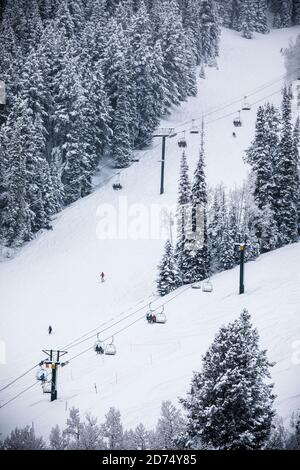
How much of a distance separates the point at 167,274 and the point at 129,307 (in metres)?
4.13

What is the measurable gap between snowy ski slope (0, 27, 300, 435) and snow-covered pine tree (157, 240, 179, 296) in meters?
1.19

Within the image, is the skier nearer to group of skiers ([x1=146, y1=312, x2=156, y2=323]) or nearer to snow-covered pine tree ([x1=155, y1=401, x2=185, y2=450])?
group of skiers ([x1=146, y1=312, x2=156, y2=323])

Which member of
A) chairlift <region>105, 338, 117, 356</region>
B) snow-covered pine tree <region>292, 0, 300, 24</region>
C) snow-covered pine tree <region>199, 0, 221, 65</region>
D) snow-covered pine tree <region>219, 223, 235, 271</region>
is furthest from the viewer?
snow-covered pine tree <region>292, 0, 300, 24</region>

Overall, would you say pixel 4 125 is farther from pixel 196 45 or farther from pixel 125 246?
pixel 196 45

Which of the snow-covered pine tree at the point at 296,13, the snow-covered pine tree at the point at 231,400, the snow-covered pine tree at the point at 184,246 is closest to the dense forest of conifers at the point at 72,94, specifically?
the snow-covered pine tree at the point at 184,246

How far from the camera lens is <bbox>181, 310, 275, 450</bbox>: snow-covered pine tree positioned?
666 inches

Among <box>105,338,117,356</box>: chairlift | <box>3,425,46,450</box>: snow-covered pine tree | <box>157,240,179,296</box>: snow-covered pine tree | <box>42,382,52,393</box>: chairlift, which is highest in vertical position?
<box>157,240,179,296</box>: snow-covered pine tree

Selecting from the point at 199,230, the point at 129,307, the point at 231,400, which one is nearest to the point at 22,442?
the point at 231,400

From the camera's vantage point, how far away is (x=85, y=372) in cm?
3150

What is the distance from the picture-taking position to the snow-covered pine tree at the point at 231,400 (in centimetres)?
1691

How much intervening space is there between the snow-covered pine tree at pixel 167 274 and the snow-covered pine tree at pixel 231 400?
2564cm

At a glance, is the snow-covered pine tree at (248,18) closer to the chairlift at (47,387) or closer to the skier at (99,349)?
the skier at (99,349)

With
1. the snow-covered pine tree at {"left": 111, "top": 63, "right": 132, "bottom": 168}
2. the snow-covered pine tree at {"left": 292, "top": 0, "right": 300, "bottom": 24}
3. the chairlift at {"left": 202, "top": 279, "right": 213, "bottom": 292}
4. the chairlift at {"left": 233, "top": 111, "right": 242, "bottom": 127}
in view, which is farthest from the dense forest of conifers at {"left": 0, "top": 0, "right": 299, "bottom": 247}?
the snow-covered pine tree at {"left": 292, "top": 0, "right": 300, "bottom": 24}

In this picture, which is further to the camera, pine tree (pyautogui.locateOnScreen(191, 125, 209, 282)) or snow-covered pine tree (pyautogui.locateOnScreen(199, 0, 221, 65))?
snow-covered pine tree (pyautogui.locateOnScreen(199, 0, 221, 65))
